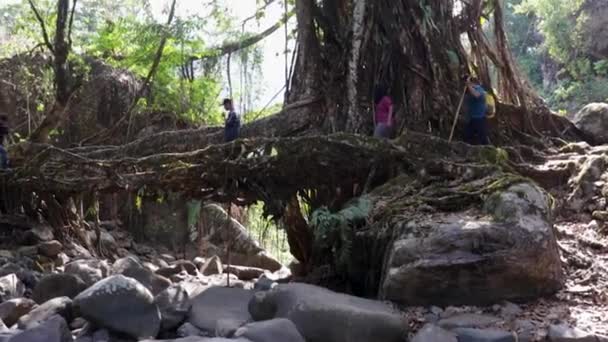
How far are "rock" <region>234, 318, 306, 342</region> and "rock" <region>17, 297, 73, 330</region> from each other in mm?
1561

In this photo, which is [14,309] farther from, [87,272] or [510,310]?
[510,310]

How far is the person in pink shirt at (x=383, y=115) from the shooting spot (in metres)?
7.53

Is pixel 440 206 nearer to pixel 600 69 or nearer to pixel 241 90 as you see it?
pixel 241 90

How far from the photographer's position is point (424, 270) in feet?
15.9

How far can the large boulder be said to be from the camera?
29.8 feet

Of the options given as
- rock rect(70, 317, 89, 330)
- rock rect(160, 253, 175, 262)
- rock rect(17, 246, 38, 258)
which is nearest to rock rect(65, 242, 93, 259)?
rock rect(17, 246, 38, 258)

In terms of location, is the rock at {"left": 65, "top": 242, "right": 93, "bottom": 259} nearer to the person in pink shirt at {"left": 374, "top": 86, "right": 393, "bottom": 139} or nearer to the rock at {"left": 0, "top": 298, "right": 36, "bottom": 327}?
the rock at {"left": 0, "top": 298, "right": 36, "bottom": 327}

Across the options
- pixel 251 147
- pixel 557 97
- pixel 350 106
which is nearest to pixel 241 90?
pixel 350 106

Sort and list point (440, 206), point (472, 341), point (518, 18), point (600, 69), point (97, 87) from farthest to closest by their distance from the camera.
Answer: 1. point (518, 18)
2. point (600, 69)
3. point (97, 87)
4. point (440, 206)
5. point (472, 341)

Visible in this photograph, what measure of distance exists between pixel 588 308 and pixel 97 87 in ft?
33.8

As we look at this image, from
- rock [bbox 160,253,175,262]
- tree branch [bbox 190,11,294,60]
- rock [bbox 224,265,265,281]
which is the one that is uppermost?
tree branch [bbox 190,11,294,60]

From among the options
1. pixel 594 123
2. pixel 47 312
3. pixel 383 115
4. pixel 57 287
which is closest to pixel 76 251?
pixel 57 287

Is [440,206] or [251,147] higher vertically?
[251,147]

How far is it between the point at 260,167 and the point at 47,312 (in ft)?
7.89
